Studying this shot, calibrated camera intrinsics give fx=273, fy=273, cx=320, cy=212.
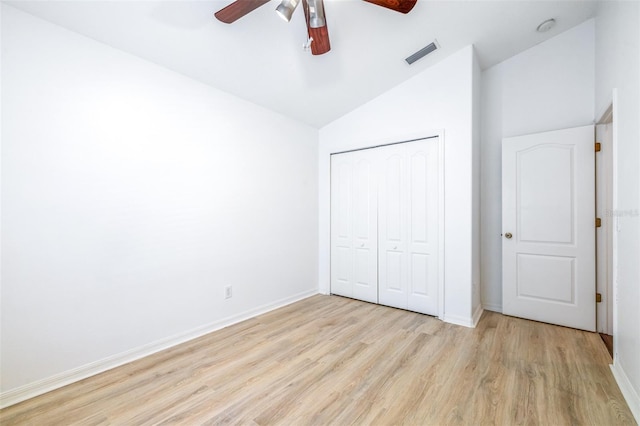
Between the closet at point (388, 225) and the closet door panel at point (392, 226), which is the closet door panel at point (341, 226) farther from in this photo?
the closet door panel at point (392, 226)

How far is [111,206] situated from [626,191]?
366cm

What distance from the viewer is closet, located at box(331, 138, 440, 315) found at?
125 inches

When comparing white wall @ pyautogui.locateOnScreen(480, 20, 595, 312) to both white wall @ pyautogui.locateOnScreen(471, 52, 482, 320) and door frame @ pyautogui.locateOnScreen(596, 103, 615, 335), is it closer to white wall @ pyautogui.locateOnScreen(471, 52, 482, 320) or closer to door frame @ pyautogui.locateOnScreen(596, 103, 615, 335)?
white wall @ pyautogui.locateOnScreen(471, 52, 482, 320)

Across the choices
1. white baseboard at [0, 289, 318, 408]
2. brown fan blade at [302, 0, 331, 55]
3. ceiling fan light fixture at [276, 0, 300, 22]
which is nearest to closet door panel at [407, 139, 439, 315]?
brown fan blade at [302, 0, 331, 55]

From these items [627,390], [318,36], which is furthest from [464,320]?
[318,36]

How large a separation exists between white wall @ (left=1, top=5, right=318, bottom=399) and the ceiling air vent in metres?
1.80

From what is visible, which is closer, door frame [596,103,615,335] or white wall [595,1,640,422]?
white wall [595,1,640,422]

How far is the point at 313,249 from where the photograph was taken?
13.3 feet

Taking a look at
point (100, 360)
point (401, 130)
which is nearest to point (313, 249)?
point (401, 130)

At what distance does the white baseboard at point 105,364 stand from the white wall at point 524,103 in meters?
3.00

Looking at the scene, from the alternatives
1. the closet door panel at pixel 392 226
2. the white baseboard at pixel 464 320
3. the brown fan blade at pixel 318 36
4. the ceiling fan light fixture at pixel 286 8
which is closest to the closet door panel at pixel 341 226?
the closet door panel at pixel 392 226

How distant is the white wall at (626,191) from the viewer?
64.9 inches

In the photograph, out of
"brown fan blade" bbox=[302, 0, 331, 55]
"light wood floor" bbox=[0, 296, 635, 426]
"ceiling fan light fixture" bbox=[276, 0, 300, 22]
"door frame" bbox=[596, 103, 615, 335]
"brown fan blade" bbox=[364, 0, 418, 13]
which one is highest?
"brown fan blade" bbox=[364, 0, 418, 13]

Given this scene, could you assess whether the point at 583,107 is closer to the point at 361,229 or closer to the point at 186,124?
the point at 361,229
